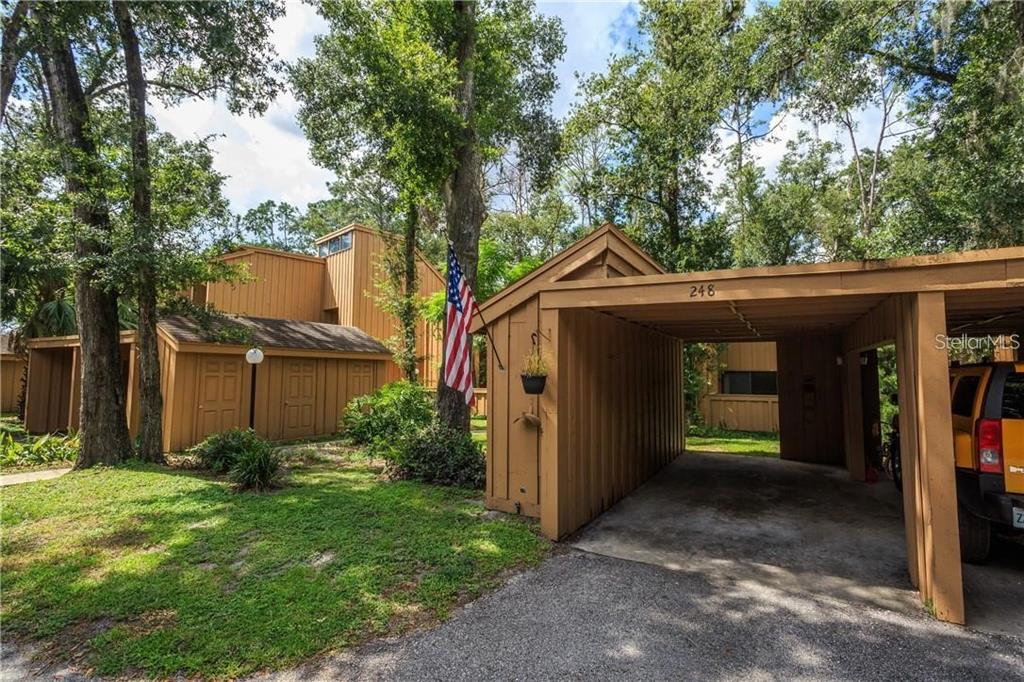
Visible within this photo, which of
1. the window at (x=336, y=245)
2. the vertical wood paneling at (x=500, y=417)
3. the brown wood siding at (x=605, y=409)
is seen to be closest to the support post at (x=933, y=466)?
the brown wood siding at (x=605, y=409)

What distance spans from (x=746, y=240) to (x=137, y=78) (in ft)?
54.7

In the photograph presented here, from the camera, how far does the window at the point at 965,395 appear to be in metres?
4.26

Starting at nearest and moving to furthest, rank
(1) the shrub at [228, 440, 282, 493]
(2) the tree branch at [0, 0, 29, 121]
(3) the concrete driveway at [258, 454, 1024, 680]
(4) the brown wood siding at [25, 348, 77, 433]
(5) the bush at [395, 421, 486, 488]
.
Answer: (3) the concrete driveway at [258, 454, 1024, 680] < (1) the shrub at [228, 440, 282, 493] < (2) the tree branch at [0, 0, 29, 121] < (5) the bush at [395, 421, 486, 488] < (4) the brown wood siding at [25, 348, 77, 433]

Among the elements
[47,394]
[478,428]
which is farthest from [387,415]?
[47,394]

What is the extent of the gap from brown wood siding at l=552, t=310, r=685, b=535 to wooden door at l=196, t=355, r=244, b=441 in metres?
9.24

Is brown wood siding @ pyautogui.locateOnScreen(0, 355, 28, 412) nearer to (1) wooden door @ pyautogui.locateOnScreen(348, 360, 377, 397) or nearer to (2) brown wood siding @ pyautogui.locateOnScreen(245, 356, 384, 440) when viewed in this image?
(2) brown wood siding @ pyautogui.locateOnScreen(245, 356, 384, 440)

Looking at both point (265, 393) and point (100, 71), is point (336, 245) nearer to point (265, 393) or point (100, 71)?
point (265, 393)

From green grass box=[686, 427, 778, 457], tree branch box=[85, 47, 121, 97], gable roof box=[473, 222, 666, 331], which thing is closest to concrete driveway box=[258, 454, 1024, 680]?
gable roof box=[473, 222, 666, 331]

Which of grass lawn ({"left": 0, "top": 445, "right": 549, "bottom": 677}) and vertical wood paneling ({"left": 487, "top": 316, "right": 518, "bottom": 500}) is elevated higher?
vertical wood paneling ({"left": 487, "top": 316, "right": 518, "bottom": 500})

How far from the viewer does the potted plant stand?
4.98m

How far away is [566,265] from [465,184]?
171 inches

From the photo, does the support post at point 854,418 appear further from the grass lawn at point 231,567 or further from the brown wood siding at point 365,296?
the brown wood siding at point 365,296

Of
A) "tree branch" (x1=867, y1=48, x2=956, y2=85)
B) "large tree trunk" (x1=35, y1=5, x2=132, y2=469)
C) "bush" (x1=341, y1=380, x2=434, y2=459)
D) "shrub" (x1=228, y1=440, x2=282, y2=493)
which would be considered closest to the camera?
"shrub" (x1=228, y1=440, x2=282, y2=493)

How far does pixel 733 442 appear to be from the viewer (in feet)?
40.9
